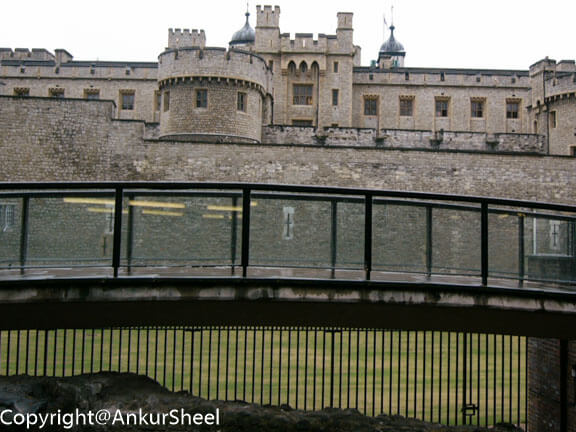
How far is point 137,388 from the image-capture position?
862cm

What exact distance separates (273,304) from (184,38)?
142 ft

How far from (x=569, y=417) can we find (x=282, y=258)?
18.1ft

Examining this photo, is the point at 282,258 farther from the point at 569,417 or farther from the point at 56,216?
the point at 569,417

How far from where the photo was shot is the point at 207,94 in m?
28.4

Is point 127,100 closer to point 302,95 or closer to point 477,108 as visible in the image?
point 302,95

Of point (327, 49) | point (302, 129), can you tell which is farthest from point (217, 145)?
point (327, 49)

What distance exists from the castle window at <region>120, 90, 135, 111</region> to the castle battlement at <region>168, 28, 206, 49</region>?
532cm

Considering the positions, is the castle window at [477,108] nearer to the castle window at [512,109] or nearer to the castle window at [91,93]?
the castle window at [512,109]

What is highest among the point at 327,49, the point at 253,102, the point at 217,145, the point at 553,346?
the point at 327,49

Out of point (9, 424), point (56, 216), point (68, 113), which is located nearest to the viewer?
point (56, 216)

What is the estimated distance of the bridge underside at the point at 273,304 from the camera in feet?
19.3

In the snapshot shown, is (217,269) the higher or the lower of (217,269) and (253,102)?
A: the lower

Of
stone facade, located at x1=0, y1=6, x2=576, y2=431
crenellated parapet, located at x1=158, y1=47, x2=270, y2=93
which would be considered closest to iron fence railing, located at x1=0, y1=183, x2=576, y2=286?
stone facade, located at x1=0, y1=6, x2=576, y2=431

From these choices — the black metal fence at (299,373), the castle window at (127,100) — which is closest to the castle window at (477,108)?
the castle window at (127,100)
